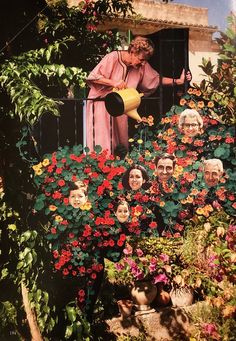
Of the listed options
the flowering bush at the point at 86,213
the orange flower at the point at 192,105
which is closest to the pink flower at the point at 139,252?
the flowering bush at the point at 86,213

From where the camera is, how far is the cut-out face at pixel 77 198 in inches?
220

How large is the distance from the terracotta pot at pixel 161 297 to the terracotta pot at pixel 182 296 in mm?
91

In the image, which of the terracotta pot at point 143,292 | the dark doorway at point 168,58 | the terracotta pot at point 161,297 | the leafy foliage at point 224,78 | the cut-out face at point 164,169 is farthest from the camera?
the terracotta pot at point 161,297

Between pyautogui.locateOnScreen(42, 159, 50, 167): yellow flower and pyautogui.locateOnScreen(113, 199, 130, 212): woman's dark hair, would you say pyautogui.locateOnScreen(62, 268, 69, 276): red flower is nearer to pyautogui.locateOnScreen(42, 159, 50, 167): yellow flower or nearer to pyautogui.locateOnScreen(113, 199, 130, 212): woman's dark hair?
pyautogui.locateOnScreen(113, 199, 130, 212): woman's dark hair

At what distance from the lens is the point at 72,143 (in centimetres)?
570

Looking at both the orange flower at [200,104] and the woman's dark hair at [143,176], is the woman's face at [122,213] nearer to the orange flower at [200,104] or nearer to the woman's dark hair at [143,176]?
the woman's dark hair at [143,176]

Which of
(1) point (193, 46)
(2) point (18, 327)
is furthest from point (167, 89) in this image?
(2) point (18, 327)

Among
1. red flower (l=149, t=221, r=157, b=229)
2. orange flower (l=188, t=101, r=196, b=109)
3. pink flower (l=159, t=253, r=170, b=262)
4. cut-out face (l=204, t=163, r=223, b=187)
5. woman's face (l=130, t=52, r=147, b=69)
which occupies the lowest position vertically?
pink flower (l=159, t=253, r=170, b=262)

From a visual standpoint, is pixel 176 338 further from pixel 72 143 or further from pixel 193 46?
pixel 193 46

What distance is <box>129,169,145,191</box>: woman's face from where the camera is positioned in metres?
5.64

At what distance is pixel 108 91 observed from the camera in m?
5.61

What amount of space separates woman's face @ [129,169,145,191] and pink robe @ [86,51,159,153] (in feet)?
1.05

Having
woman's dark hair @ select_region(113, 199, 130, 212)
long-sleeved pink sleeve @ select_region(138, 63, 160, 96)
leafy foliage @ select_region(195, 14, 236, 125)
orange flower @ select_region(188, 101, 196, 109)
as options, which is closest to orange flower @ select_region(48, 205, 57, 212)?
woman's dark hair @ select_region(113, 199, 130, 212)

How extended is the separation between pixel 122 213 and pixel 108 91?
130 centimetres
